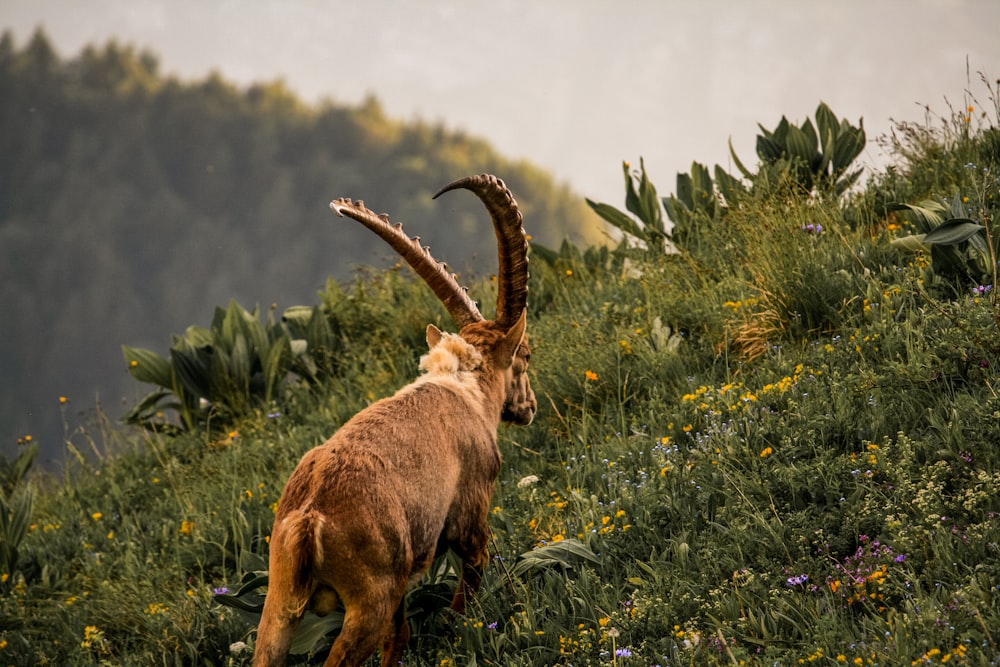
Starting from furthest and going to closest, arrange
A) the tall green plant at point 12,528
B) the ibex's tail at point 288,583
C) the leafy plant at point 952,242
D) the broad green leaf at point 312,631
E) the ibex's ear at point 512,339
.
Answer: the tall green plant at point 12,528 < the leafy plant at point 952,242 < the ibex's ear at point 512,339 < the broad green leaf at point 312,631 < the ibex's tail at point 288,583

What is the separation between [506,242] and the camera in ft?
15.4

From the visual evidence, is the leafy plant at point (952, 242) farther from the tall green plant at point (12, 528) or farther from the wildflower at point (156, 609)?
the tall green plant at point (12, 528)

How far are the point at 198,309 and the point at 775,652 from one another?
28232mm

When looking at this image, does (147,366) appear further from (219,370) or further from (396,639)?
(396,639)

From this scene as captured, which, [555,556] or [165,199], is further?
[165,199]

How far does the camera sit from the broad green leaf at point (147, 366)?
28.1 ft

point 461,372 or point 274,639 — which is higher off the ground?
point 461,372

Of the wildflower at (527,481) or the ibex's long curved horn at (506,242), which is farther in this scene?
the wildflower at (527,481)

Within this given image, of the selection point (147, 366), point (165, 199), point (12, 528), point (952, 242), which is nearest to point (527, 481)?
point (952, 242)

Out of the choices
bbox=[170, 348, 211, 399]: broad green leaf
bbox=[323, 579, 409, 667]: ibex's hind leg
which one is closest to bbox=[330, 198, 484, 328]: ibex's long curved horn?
bbox=[323, 579, 409, 667]: ibex's hind leg

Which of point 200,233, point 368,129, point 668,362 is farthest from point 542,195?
point 668,362

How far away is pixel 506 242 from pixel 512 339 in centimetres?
49

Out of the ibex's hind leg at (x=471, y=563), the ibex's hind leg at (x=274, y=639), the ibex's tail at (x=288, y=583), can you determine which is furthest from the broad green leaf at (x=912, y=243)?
the ibex's hind leg at (x=274, y=639)

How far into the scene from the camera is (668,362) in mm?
6145
